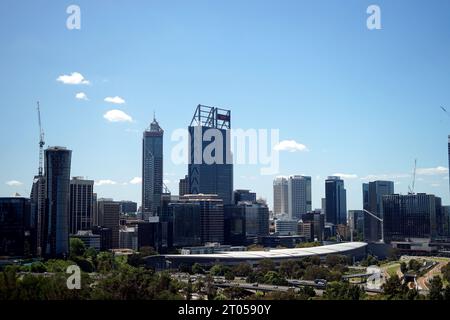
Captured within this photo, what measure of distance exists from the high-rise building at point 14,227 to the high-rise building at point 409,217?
37.6m

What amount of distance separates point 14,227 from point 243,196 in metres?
34.5

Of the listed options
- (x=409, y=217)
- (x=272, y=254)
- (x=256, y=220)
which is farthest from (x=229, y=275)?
(x=409, y=217)

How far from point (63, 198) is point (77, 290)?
1017 inches

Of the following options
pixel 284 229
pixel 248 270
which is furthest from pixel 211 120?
pixel 248 270

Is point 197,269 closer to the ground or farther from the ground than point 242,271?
closer to the ground

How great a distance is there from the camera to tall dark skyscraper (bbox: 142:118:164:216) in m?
81.2

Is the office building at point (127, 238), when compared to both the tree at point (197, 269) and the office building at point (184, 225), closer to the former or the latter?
the office building at point (184, 225)

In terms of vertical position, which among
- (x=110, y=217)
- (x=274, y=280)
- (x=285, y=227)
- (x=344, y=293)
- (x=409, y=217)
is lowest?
(x=274, y=280)

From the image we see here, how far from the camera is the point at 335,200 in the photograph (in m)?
83.8

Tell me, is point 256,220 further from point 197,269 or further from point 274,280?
point 274,280

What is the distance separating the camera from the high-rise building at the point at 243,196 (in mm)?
66812

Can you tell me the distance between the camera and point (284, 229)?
240 ft
